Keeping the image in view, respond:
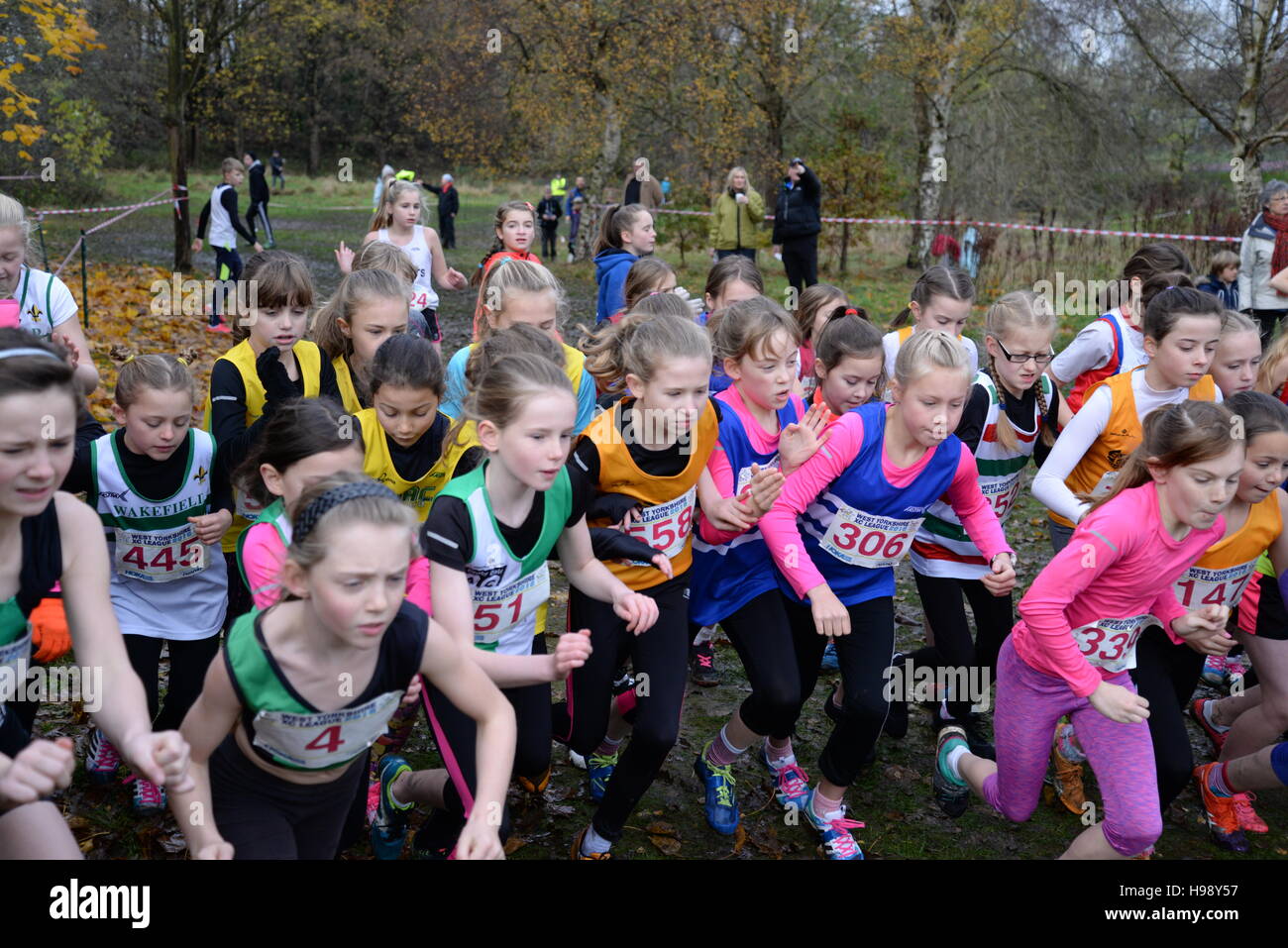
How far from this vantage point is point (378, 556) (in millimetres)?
A: 2625

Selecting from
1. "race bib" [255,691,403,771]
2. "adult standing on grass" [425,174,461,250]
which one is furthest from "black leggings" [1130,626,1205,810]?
"adult standing on grass" [425,174,461,250]

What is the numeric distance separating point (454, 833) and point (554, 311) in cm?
238

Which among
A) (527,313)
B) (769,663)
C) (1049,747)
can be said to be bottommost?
(1049,747)

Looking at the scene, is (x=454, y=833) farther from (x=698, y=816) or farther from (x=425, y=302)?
(x=425, y=302)

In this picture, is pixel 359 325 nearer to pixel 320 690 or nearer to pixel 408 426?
pixel 408 426

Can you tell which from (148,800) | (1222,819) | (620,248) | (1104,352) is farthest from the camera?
(620,248)

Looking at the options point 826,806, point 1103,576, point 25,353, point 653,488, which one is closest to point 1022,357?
point 1103,576

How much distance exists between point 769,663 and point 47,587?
2.36 m

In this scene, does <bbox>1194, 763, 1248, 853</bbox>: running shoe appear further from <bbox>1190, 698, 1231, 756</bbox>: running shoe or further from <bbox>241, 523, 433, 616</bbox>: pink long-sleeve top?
<bbox>241, 523, 433, 616</bbox>: pink long-sleeve top

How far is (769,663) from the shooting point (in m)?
4.04

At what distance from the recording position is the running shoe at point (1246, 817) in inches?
172
